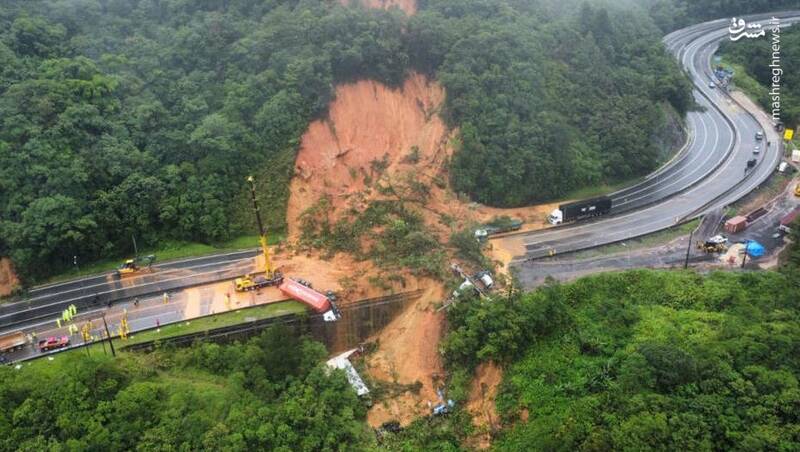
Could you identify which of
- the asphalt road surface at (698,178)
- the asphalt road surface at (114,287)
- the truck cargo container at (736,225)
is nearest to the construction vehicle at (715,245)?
the truck cargo container at (736,225)

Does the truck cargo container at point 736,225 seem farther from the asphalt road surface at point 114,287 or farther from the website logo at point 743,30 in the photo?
the website logo at point 743,30

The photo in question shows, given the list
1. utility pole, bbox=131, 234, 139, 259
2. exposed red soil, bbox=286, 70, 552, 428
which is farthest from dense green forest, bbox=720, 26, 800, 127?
utility pole, bbox=131, 234, 139, 259

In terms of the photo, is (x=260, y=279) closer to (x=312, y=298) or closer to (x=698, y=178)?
(x=312, y=298)

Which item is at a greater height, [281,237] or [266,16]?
[266,16]

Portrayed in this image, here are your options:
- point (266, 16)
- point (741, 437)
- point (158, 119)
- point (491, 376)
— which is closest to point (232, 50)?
point (266, 16)

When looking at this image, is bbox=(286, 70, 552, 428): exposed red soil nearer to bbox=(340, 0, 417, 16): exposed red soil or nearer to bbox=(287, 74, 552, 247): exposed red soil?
bbox=(287, 74, 552, 247): exposed red soil

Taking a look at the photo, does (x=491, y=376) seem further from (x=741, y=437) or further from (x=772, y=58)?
(x=772, y=58)

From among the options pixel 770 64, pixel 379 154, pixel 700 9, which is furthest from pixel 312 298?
pixel 700 9
